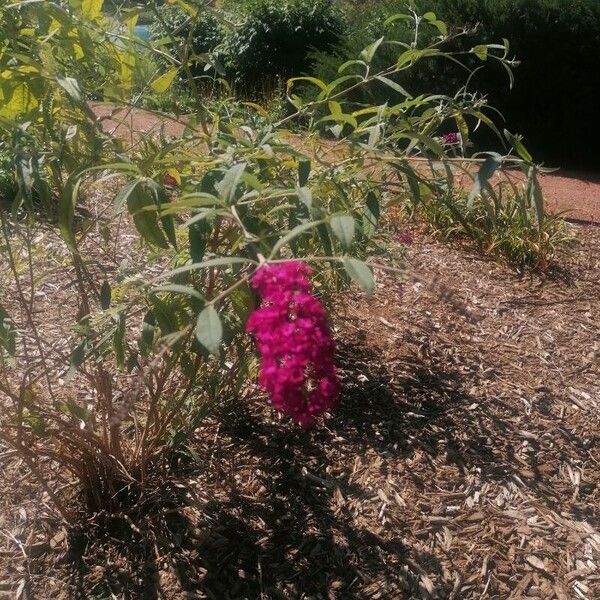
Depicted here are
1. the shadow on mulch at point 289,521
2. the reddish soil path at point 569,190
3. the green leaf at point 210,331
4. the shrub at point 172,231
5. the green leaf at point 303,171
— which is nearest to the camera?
the green leaf at point 210,331

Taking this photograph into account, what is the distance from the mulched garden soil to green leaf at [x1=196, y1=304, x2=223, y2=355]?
4.66ft

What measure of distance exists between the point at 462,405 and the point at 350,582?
1.19 m

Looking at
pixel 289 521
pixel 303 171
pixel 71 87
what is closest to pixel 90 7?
pixel 71 87

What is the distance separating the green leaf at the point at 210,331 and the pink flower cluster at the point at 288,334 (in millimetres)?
116

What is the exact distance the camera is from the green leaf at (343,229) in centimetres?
150

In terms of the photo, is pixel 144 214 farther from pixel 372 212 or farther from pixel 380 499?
pixel 380 499

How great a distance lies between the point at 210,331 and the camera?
145 centimetres

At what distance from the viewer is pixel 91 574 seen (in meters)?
2.58

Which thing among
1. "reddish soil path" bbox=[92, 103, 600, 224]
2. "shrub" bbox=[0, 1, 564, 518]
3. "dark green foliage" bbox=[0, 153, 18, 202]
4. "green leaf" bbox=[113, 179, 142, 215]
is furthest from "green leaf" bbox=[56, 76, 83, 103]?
"reddish soil path" bbox=[92, 103, 600, 224]

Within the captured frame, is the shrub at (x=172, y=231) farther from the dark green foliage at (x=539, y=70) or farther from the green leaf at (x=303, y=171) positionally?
the dark green foliage at (x=539, y=70)

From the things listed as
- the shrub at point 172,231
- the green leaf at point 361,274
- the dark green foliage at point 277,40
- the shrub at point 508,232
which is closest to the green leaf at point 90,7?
the shrub at point 172,231

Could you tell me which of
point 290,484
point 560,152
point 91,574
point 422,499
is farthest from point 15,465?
point 560,152

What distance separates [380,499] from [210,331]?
1771 millimetres

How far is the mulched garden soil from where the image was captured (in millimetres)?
2643
